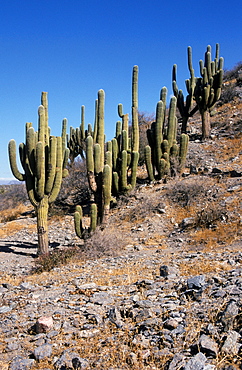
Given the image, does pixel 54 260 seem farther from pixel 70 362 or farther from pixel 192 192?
pixel 192 192

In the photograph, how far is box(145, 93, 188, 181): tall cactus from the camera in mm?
16578

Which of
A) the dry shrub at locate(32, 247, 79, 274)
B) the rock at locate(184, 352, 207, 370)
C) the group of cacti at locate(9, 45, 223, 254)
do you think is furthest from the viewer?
the group of cacti at locate(9, 45, 223, 254)

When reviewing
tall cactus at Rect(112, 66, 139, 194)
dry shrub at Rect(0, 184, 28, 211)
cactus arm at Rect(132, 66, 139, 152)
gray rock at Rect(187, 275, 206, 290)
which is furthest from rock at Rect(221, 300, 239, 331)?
dry shrub at Rect(0, 184, 28, 211)

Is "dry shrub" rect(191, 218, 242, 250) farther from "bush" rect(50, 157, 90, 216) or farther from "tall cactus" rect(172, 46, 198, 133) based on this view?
"tall cactus" rect(172, 46, 198, 133)

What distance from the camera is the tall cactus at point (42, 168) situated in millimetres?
10727

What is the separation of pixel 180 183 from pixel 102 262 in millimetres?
7463

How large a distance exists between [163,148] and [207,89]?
7.26 meters

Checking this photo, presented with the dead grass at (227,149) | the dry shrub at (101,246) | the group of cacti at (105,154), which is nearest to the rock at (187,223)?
the dry shrub at (101,246)

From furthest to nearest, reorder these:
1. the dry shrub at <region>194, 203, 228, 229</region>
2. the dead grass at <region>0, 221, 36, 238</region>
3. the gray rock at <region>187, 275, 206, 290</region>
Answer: the dead grass at <region>0, 221, 36, 238</region>, the dry shrub at <region>194, 203, 228, 229</region>, the gray rock at <region>187, 275, 206, 290</region>

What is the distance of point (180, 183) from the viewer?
15.2 m

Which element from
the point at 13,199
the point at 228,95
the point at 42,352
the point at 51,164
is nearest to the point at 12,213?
the point at 13,199

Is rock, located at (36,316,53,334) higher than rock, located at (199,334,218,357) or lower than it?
lower

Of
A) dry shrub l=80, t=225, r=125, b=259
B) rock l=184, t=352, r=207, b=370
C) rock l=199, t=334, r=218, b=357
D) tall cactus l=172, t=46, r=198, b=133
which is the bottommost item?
dry shrub l=80, t=225, r=125, b=259

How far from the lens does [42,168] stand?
34.8ft
